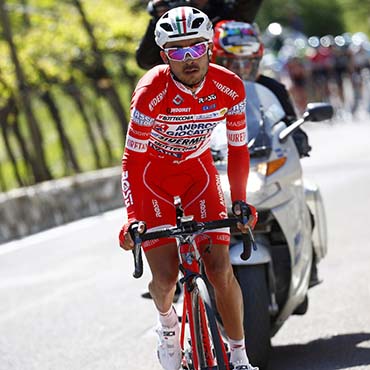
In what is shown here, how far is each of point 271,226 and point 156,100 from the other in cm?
170

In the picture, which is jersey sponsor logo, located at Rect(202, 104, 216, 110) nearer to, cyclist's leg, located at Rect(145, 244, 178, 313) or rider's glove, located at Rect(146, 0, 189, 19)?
cyclist's leg, located at Rect(145, 244, 178, 313)

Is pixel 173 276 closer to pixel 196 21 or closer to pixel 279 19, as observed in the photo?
pixel 196 21

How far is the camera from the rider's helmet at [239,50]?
29.2 ft

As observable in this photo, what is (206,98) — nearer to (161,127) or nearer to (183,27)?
(161,127)

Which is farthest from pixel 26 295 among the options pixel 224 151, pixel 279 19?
pixel 279 19

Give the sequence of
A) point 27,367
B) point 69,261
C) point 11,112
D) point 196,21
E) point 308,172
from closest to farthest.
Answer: point 196,21, point 27,367, point 69,261, point 308,172, point 11,112

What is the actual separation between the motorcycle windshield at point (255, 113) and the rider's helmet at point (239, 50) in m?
0.26

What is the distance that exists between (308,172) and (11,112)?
8730 millimetres

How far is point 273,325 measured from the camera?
26.0 feet

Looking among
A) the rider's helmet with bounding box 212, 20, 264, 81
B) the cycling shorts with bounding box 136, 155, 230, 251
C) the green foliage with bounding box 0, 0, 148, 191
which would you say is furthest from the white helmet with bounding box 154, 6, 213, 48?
the green foliage with bounding box 0, 0, 148, 191

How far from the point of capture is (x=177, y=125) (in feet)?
22.0

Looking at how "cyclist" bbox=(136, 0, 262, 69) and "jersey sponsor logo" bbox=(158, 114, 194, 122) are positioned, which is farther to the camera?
"cyclist" bbox=(136, 0, 262, 69)

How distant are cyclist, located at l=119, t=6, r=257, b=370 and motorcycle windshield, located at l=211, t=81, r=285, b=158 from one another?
1.24 meters

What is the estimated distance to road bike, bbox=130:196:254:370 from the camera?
620 cm
